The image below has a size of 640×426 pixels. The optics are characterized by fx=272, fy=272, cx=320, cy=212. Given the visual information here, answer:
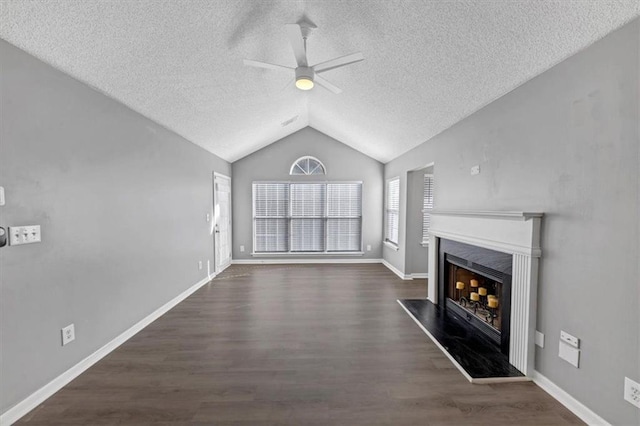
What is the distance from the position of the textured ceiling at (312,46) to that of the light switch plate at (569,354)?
1.95 meters

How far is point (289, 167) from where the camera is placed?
6219 mm

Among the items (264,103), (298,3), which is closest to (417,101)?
(298,3)

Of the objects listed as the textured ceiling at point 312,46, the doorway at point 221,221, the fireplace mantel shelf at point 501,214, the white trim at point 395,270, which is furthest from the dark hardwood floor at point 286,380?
the textured ceiling at point 312,46

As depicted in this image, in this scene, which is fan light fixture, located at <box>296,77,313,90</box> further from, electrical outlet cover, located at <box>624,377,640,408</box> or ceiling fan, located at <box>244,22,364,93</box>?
electrical outlet cover, located at <box>624,377,640,408</box>

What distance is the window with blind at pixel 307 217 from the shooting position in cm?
628

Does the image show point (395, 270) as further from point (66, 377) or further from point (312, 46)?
point (66, 377)

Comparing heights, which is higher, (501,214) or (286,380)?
(501,214)

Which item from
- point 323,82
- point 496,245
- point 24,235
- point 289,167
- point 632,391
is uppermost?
point 323,82

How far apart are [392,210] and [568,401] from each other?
426 cm

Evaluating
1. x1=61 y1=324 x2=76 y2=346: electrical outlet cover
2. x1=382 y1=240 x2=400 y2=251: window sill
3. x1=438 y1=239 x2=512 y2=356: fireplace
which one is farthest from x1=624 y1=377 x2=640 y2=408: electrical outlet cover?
x1=382 y1=240 x2=400 y2=251: window sill

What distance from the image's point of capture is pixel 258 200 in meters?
6.29

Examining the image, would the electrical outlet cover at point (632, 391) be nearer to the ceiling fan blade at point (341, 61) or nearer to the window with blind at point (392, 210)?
the ceiling fan blade at point (341, 61)

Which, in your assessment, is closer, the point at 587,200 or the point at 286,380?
the point at 587,200

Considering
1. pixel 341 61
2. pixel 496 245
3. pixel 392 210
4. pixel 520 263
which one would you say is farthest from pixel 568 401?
pixel 392 210
